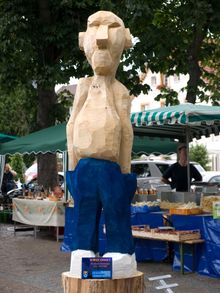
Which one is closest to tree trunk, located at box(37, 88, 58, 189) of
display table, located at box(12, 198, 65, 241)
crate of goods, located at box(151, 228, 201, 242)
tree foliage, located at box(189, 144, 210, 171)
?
display table, located at box(12, 198, 65, 241)

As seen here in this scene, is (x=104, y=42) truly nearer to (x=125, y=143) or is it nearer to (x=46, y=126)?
(x=125, y=143)

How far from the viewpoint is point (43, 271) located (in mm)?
8266

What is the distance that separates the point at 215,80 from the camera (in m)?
14.8

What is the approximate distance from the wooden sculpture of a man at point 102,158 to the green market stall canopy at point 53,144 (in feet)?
17.7

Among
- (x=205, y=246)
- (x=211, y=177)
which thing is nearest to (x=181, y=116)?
(x=205, y=246)

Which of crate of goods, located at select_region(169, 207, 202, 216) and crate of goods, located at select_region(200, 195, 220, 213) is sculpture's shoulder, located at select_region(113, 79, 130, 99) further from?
crate of goods, located at select_region(169, 207, 202, 216)

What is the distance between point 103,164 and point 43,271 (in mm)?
3949

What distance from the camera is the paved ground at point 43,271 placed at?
7.08 meters

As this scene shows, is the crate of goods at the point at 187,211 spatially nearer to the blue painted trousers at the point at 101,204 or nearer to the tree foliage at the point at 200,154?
the blue painted trousers at the point at 101,204

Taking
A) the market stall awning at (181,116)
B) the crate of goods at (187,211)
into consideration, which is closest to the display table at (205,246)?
the crate of goods at (187,211)

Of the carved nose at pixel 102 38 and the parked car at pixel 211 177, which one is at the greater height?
the carved nose at pixel 102 38

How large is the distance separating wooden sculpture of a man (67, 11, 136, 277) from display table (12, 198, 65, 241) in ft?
19.9

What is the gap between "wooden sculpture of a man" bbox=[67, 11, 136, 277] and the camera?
4.84 metres

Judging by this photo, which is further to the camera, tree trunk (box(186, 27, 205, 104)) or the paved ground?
tree trunk (box(186, 27, 205, 104))
